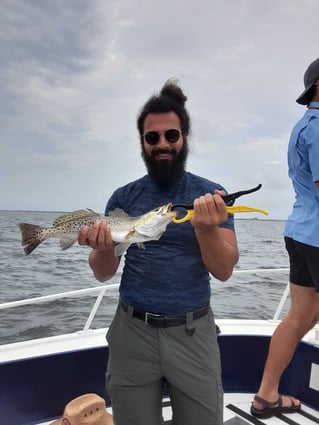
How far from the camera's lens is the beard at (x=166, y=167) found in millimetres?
2135

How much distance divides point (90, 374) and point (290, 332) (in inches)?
63.9

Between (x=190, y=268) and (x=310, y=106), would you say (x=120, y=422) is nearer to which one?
(x=190, y=268)

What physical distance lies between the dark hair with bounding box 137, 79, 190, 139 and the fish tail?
795mm

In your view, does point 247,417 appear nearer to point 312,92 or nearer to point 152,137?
point 152,137

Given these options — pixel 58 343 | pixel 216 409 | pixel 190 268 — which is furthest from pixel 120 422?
pixel 58 343

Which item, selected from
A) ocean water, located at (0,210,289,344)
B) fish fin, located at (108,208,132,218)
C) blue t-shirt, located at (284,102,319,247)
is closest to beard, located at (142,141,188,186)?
fish fin, located at (108,208,132,218)

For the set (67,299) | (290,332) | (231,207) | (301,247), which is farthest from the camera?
(67,299)

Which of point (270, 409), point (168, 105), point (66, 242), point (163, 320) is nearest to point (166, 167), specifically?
point (168, 105)

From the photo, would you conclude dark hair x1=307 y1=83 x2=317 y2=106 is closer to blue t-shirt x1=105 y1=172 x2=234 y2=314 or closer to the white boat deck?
blue t-shirt x1=105 y1=172 x2=234 y2=314

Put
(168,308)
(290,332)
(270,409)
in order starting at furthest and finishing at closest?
(270,409), (290,332), (168,308)

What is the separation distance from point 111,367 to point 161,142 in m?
1.22

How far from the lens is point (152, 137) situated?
2.13m

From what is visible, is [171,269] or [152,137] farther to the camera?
[152,137]

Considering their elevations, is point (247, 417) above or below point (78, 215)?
below
